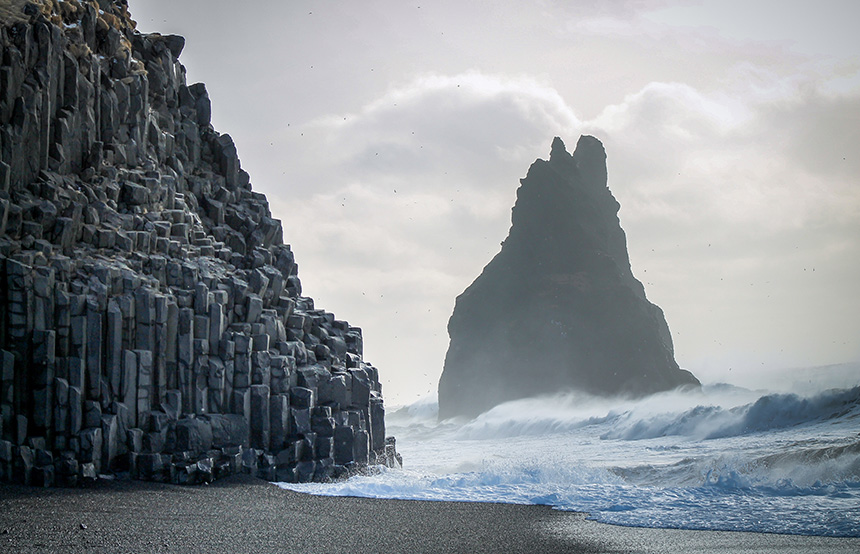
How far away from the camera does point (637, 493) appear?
25219mm

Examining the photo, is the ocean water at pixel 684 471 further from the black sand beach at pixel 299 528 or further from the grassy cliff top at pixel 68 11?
the grassy cliff top at pixel 68 11

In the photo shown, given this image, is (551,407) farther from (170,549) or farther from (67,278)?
(170,549)

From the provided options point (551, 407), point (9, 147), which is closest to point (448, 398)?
point (551, 407)

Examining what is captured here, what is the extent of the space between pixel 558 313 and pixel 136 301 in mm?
63860

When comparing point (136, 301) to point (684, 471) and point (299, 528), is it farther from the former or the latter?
point (684, 471)

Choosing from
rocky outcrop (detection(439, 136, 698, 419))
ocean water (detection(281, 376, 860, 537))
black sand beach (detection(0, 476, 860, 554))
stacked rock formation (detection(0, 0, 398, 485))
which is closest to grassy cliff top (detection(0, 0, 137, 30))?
stacked rock formation (detection(0, 0, 398, 485))

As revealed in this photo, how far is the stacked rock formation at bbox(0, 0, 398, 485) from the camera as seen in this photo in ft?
79.3

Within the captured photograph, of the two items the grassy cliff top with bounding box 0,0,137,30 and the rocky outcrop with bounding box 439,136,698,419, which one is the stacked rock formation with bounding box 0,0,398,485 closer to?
the grassy cliff top with bounding box 0,0,137,30

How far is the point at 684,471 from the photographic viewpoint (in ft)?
99.7

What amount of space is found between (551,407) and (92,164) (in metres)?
56.0

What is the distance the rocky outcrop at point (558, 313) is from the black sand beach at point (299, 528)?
59.8 meters

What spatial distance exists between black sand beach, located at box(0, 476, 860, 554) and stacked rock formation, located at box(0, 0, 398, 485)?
8.06 feet

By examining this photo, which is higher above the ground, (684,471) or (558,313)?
(558,313)

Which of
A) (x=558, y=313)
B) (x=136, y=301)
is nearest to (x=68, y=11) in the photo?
(x=136, y=301)
